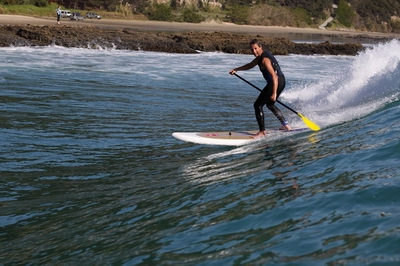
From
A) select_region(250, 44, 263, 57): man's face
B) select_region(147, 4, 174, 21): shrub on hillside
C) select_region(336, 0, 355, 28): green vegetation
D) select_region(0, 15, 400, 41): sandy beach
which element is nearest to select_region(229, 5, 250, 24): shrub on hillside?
select_region(0, 15, 400, 41): sandy beach

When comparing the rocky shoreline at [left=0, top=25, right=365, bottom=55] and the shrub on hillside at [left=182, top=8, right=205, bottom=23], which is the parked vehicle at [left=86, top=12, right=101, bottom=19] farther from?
the rocky shoreline at [left=0, top=25, right=365, bottom=55]

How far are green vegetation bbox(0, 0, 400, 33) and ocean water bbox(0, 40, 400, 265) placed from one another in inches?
1562

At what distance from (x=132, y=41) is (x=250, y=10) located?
36.4 m

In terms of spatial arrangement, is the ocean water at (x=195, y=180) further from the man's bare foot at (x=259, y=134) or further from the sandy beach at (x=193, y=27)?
the sandy beach at (x=193, y=27)

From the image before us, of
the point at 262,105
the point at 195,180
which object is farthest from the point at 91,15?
the point at 195,180

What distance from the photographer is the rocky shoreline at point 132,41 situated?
33.0 m

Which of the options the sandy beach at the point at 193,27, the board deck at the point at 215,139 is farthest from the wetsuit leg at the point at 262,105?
the sandy beach at the point at 193,27

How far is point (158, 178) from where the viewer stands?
30.8 ft

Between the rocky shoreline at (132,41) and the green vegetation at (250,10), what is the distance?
59.2 ft

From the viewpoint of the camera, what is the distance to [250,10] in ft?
229

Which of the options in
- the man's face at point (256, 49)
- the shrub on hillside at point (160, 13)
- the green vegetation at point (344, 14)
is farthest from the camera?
the green vegetation at point (344, 14)

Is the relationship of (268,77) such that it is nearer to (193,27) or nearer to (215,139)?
(215,139)

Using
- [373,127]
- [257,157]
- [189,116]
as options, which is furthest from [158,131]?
[373,127]

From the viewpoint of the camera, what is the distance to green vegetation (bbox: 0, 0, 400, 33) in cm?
5997
